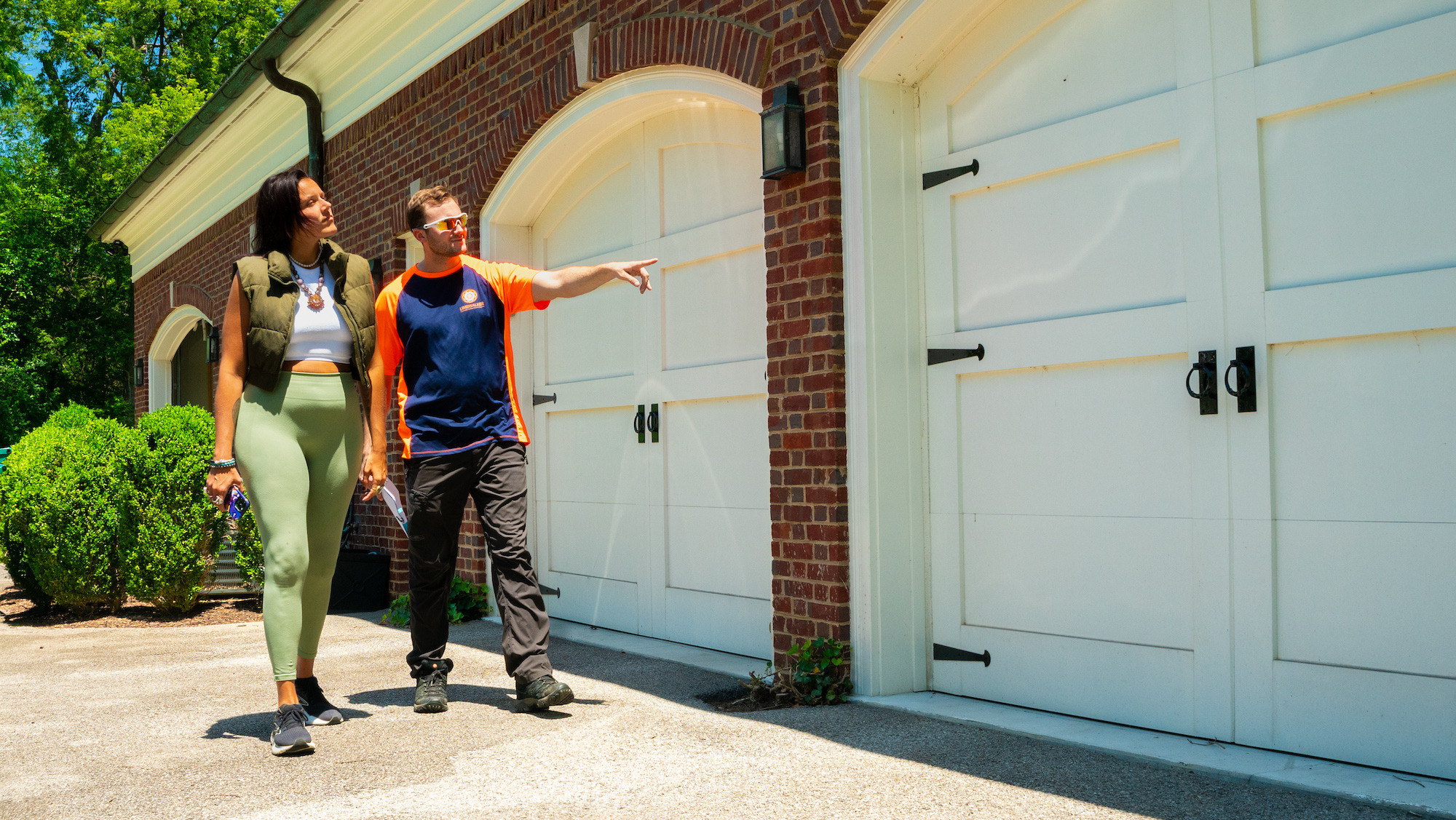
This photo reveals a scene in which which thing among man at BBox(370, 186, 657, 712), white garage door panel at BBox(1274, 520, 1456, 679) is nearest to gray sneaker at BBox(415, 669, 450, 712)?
man at BBox(370, 186, 657, 712)

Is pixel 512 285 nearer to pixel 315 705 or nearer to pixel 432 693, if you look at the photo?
pixel 432 693

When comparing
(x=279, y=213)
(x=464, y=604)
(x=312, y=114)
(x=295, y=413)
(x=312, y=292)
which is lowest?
(x=464, y=604)

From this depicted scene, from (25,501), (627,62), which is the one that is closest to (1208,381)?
(627,62)

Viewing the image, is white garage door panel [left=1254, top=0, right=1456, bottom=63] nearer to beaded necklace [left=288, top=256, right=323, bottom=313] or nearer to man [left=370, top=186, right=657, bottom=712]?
man [left=370, top=186, right=657, bottom=712]

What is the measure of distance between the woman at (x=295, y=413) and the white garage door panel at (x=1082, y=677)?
2.25 metres

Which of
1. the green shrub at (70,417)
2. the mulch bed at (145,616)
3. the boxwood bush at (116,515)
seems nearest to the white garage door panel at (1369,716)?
the mulch bed at (145,616)

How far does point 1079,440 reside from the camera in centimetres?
372

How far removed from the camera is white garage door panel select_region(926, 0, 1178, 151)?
3557 millimetres

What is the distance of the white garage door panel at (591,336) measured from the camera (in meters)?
6.02

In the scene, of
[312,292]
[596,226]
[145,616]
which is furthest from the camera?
[145,616]

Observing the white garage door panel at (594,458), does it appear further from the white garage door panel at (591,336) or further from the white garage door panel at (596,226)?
the white garage door panel at (596,226)

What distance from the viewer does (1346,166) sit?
306cm

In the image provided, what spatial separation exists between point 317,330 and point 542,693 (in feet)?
4.80

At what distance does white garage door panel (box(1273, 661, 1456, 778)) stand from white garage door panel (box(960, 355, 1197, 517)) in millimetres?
597
